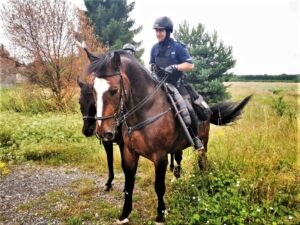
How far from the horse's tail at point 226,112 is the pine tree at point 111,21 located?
62.8 ft

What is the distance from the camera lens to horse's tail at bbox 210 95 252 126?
5.57 meters

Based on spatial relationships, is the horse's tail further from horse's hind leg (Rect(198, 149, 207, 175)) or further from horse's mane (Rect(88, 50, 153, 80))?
horse's mane (Rect(88, 50, 153, 80))

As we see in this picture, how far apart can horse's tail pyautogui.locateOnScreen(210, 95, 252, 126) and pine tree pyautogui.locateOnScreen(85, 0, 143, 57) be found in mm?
19143

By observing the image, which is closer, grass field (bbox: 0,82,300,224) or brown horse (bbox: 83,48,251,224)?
brown horse (bbox: 83,48,251,224)

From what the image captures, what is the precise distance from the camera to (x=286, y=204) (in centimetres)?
368

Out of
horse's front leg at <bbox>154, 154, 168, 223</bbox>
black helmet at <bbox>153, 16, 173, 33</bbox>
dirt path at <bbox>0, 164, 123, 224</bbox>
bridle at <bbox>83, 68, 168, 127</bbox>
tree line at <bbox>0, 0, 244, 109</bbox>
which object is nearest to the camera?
bridle at <bbox>83, 68, 168, 127</bbox>

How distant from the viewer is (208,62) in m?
23.2

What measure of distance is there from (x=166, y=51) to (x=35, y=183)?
4108mm

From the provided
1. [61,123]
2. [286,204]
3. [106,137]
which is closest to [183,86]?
[106,137]

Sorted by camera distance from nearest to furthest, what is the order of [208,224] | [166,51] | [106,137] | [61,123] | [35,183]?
[106,137], [208,224], [166,51], [35,183], [61,123]

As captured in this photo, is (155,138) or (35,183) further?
(35,183)

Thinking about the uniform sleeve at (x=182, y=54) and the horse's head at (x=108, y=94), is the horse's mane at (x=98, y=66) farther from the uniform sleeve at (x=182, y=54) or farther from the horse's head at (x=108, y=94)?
the uniform sleeve at (x=182, y=54)

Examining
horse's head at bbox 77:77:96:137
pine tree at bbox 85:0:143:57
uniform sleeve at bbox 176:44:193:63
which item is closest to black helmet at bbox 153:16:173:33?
uniform sleeve at bbox 176:44:193:63

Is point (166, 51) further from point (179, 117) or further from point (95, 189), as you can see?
point (95, 189)
